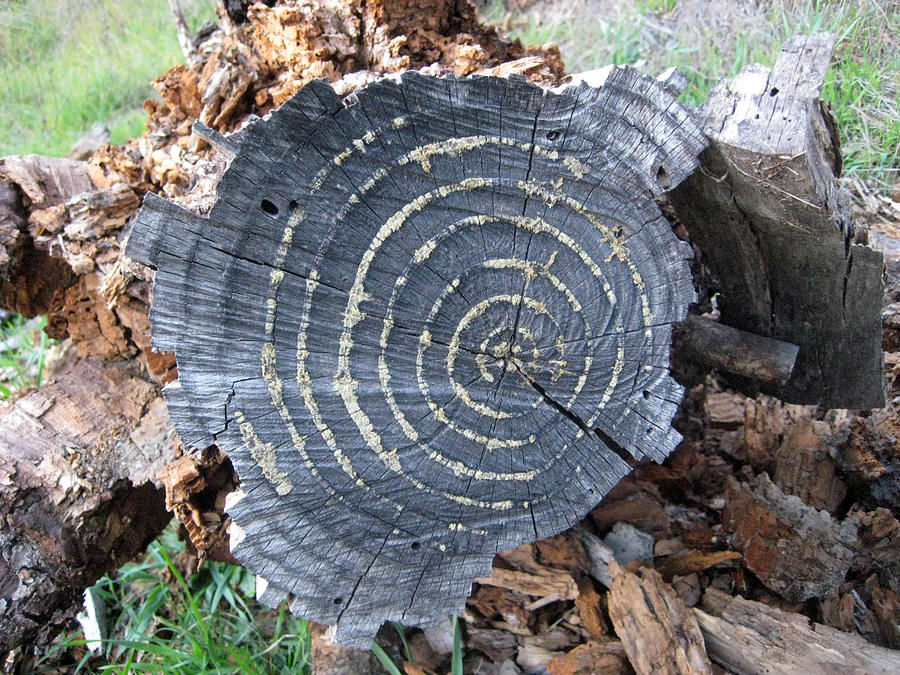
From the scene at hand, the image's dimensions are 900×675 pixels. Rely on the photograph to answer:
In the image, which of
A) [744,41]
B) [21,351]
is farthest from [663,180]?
[21,351]

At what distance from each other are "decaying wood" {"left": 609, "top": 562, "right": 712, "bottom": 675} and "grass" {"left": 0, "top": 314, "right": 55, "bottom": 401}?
2404 mm

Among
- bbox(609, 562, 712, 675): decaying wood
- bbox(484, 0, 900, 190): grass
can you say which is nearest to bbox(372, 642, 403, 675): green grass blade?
bbox(609, 562, 712, 675): decaying wood

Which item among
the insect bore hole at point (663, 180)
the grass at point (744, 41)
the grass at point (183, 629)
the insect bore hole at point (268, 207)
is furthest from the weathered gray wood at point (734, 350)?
the grass at point (183, 629)

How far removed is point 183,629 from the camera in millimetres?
1852

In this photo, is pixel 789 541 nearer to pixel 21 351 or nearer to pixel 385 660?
pixel 385 660

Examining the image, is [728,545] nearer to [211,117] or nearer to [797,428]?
[797,428]

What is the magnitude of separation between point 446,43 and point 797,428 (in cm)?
157

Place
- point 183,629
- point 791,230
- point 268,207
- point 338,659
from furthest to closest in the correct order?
point 183,629 → point 338,659 → point 791,230 → point 268,207

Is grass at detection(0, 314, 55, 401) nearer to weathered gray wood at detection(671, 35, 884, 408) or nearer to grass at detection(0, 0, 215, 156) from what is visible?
grass at detection(0, 0, 215, 156)

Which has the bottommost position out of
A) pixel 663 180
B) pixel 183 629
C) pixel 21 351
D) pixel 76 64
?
pixel 21 351

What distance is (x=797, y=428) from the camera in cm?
197

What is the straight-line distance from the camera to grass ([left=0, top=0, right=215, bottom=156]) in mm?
2410

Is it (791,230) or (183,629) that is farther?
(183,629)

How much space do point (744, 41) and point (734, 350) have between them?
180 centimetres
